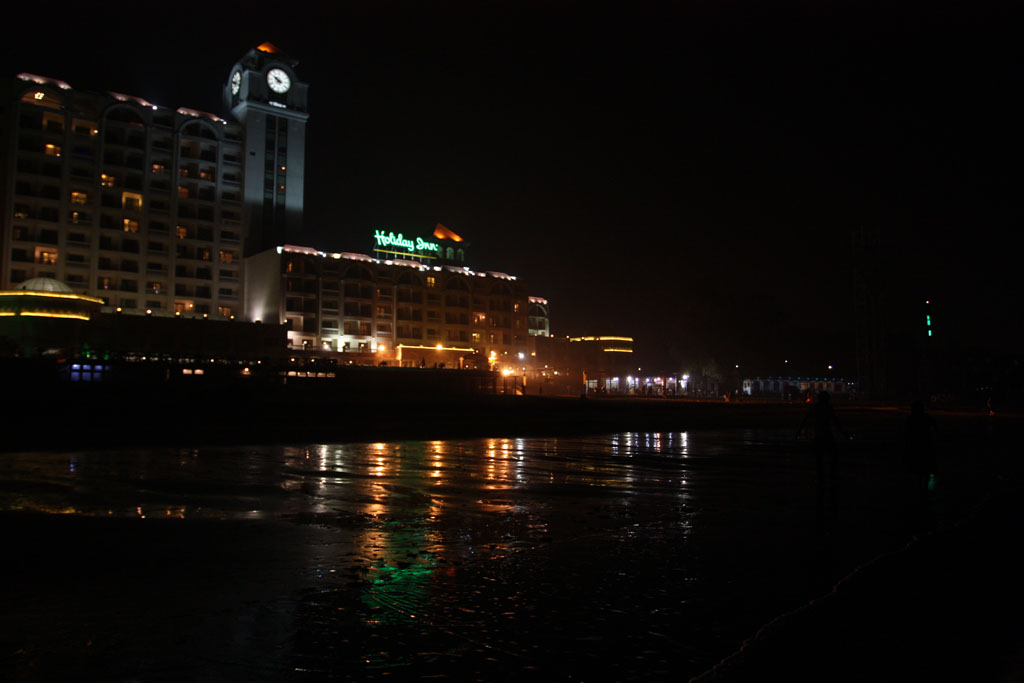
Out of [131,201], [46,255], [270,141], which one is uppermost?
[270,141]

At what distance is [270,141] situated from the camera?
96.2m

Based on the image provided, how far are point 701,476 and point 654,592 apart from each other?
922 cm

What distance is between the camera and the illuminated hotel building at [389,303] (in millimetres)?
87062

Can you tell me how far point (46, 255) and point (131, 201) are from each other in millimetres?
11788

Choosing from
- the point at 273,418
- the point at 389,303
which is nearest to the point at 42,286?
the point at 389,303

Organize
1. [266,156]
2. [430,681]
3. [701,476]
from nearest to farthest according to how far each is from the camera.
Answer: [430,681] → [701,476] → [266,156]

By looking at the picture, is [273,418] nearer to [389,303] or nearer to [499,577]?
[499,577]

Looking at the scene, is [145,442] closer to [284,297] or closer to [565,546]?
[565,546]

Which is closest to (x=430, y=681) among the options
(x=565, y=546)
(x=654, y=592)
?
(x=654, y=592)

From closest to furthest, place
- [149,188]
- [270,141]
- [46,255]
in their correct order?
[46,255] < [149,188] < [270,141]

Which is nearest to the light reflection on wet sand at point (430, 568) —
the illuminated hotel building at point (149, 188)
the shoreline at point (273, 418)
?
the shoreline at point (273, 418)

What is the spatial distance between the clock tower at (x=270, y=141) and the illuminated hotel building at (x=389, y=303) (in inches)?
286

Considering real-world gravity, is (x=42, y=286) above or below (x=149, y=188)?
below

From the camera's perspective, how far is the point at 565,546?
25.2 ft
